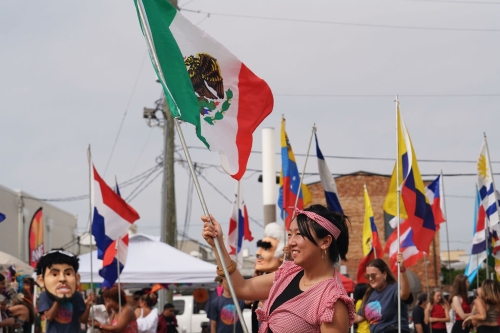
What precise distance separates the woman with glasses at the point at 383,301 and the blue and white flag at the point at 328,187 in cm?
269

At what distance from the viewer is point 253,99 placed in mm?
5664

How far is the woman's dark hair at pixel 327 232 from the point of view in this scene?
15.0ft

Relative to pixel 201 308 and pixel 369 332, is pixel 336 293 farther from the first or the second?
pixel 201 308

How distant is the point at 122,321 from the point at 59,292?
1.85 m

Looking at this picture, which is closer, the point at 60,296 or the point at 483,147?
the point at 60,296

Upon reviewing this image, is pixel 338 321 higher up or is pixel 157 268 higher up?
Result: pixel 338 321

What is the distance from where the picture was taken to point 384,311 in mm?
9078

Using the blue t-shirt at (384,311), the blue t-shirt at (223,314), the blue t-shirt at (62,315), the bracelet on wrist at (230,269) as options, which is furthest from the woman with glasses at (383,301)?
the bracelet on wrist at (230,269)

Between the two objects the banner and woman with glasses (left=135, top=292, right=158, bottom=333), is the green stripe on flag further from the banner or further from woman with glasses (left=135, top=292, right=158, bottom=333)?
the banner

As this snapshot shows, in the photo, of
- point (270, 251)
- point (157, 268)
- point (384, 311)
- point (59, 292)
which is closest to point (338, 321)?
point (270, 251)

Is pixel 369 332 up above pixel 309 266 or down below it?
below

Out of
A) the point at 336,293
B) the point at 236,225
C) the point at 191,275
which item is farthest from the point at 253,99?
the point at 191,275

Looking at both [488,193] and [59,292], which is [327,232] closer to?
[59,292]

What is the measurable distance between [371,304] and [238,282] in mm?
4731
